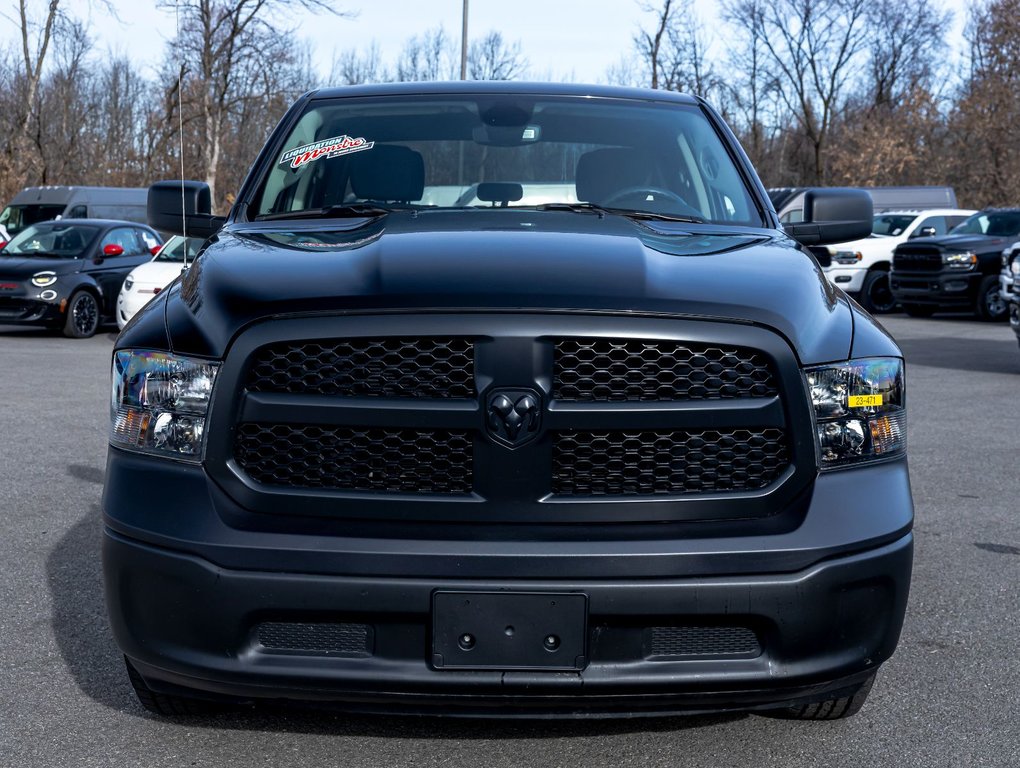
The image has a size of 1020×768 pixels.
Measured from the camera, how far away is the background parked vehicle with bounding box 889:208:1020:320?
67.8 ft

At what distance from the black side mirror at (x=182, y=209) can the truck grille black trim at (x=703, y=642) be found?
2528mm

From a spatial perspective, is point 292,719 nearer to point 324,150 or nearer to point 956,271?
point 324,150

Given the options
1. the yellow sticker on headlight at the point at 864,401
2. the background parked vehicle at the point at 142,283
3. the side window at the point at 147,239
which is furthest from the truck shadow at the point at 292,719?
the side window at the point at 147,239

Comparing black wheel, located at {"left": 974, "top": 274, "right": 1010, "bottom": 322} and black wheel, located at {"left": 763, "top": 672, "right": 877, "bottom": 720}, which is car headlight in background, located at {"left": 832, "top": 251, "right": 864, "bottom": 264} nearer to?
black wheel, located at {"left": 974, "top": 274, "right": 1010, "bottom": 322}

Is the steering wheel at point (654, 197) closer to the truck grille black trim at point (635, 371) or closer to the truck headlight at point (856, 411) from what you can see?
the truck headlight at point (856, 411)

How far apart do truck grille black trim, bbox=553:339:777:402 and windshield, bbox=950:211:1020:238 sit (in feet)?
65.9

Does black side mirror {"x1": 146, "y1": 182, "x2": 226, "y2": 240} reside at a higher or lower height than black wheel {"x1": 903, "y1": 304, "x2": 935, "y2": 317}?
higher

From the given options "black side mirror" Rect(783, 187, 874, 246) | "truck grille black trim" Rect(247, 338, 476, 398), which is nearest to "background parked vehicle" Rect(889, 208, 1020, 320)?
"black side mirror" Rect(783, 187, 874, 246)

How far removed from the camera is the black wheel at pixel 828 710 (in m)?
3.35

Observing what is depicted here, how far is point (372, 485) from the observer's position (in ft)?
9.26

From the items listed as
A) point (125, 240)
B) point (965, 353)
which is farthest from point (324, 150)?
point (125, 240)

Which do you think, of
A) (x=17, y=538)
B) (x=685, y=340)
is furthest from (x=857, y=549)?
(x=17, y=538)

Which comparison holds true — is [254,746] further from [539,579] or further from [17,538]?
[17,538]

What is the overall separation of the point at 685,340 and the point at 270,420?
2.99 ft
